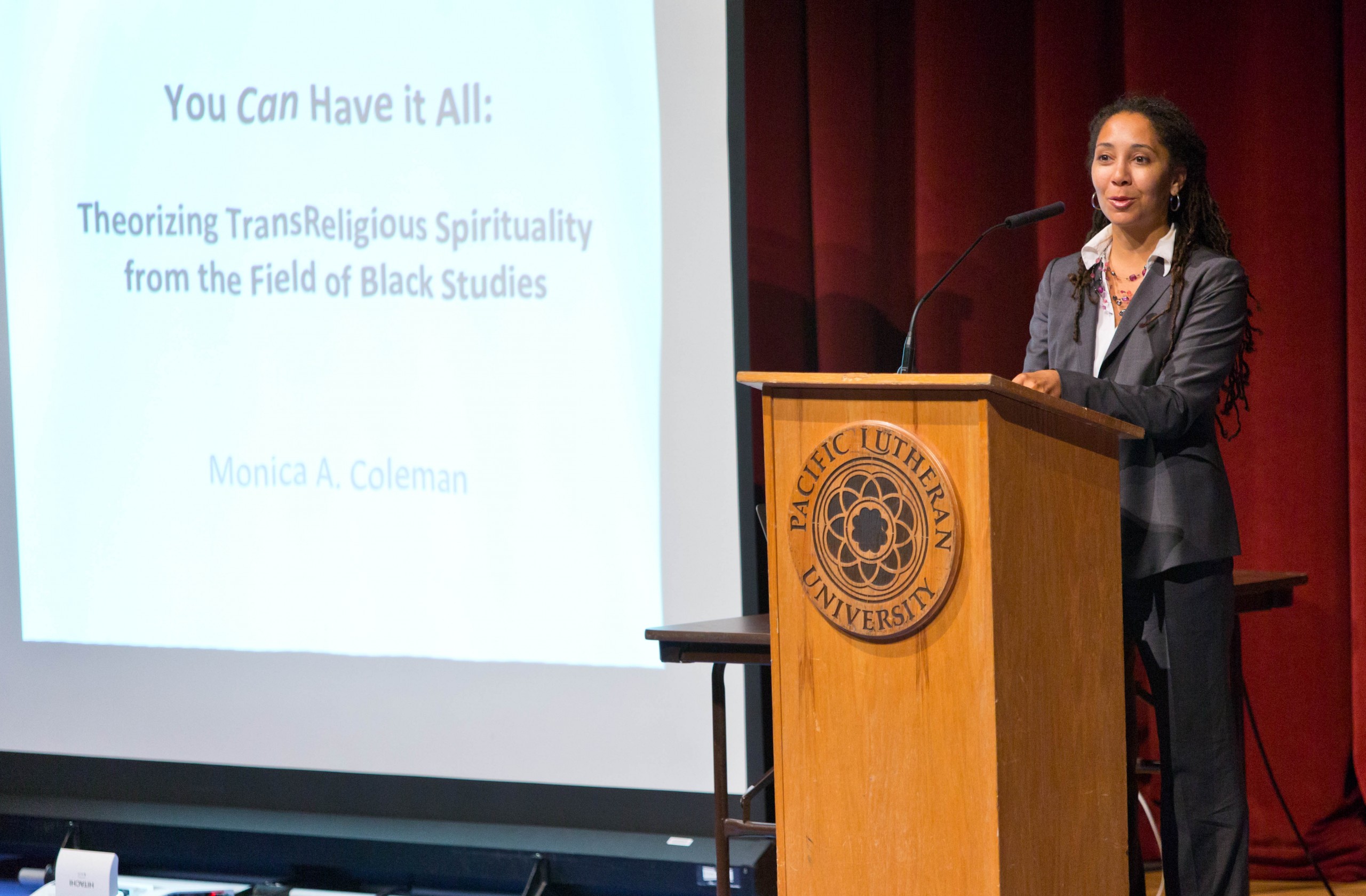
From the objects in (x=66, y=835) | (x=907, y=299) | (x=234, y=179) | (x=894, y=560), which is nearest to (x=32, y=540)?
(x=66, y=835)

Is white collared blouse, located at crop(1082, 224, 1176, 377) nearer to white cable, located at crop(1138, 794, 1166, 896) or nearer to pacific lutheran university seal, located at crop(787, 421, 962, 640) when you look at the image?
pacific lutheran university seal, located at crop(787, 421, 962, 640)

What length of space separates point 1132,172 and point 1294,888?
72.7 inches

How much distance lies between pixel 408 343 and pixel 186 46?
3.01ft

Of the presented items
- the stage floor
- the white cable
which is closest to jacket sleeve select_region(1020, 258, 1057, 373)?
the white cable

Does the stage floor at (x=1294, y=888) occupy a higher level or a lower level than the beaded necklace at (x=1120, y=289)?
lower

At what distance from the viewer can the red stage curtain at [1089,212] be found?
2889 millimetres

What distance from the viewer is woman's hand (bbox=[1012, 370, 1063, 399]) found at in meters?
1.68

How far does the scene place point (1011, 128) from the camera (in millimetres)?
3098

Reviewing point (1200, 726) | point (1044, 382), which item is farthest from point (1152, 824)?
point (1044, 382)

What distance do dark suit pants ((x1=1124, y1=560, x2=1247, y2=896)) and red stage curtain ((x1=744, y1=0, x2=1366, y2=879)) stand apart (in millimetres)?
1014

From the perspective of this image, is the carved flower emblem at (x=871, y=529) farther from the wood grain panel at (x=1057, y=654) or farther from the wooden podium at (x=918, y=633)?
the wood grain panel at (x=1057, y=654)

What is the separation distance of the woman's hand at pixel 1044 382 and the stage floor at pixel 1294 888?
5.76 feet

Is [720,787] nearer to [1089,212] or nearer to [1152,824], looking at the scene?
[1152,824]

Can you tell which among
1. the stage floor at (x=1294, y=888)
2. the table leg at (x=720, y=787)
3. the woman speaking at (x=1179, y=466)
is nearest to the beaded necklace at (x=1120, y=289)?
the woman speaking at (x=1179, y=466)
